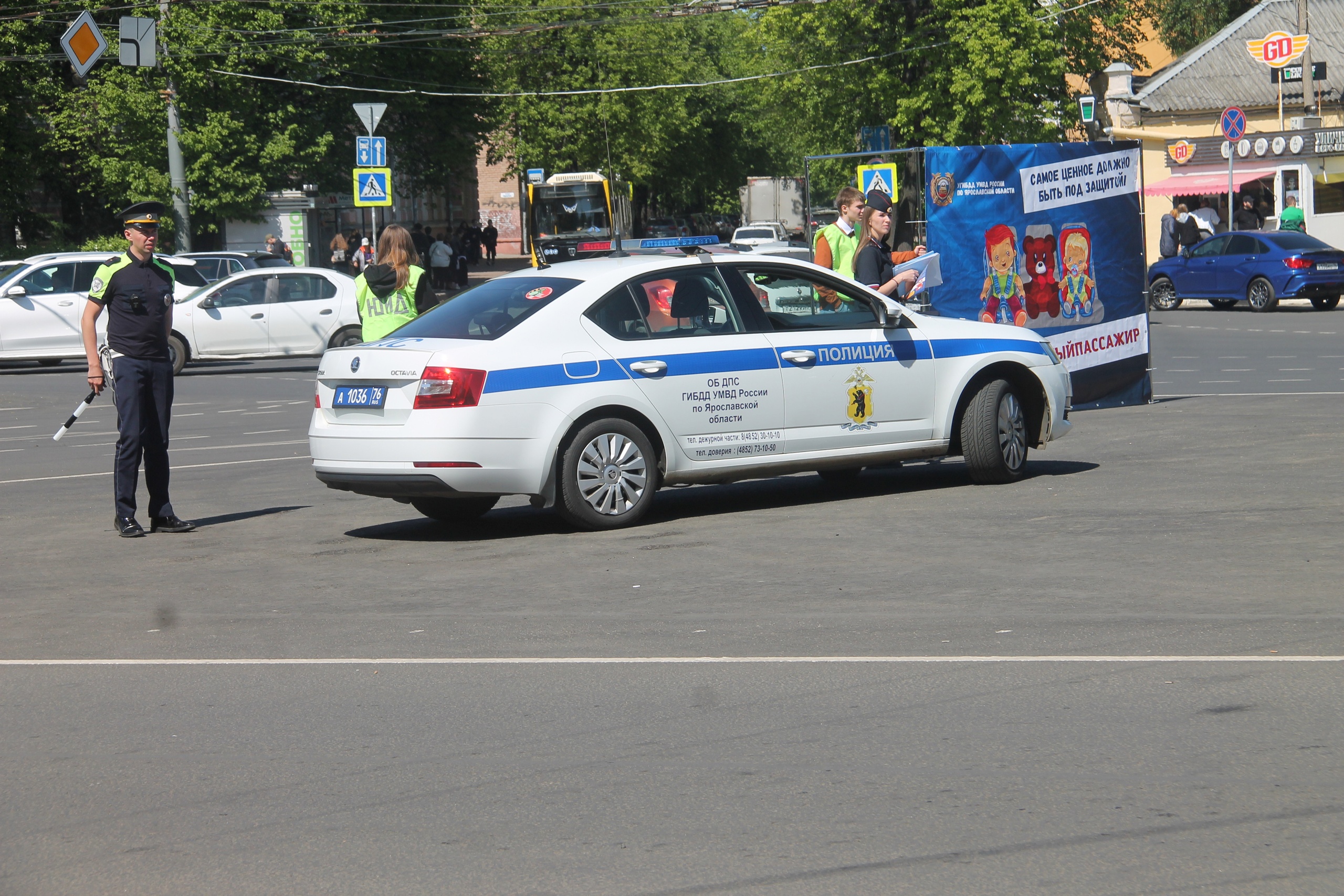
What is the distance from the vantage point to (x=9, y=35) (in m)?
43.5

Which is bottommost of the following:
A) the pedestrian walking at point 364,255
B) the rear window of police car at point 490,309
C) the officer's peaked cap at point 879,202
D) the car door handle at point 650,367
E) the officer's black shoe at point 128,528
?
the officer's black shoe at point 128,528

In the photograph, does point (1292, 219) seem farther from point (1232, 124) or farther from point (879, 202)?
point (879, 202)

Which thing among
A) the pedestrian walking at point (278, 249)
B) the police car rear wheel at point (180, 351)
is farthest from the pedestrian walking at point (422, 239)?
the police car rear wheel at point (180, 351)

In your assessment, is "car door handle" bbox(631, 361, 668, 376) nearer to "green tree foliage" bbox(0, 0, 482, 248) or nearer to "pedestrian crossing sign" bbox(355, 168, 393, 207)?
"pedestrian crossing sign" bbox(355, 168, 393, 207)

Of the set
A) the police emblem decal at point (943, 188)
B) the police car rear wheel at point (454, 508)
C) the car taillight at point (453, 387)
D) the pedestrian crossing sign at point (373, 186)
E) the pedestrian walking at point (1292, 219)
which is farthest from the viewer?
the pedestrian walking at point (1292, 219)

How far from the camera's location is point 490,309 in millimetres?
9906

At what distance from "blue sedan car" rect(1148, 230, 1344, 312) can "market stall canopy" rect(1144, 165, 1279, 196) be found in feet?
39.8

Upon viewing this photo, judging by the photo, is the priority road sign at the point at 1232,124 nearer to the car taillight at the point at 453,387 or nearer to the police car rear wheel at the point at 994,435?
the police car rear wheel at the point at 994,435

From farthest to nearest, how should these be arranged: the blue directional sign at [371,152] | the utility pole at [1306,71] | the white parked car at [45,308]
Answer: the utility pole at [1306,71] → the blue directional sign at [371,152] → the white parked car at [45,308]

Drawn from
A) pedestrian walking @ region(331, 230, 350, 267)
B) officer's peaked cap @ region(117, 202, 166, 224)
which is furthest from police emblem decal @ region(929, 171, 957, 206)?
pedestrian walking @ region(331, 230, 350, 267)

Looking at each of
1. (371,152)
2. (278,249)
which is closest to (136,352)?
(371,152)

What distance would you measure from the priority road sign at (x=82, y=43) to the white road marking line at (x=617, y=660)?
2576 cm

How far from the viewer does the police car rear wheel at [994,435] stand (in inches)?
439

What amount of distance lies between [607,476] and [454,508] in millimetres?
1283
